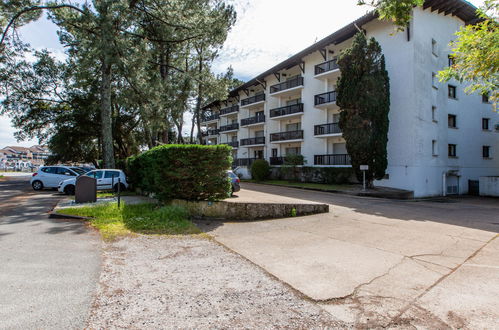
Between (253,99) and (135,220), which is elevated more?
(253,99)

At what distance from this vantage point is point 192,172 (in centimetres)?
860

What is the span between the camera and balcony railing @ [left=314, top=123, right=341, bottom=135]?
23.2 m

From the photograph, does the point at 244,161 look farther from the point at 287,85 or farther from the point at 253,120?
the point at 287,85

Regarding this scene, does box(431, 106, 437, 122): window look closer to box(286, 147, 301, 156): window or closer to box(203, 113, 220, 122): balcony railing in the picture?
box(286, 147, 301, 156): window

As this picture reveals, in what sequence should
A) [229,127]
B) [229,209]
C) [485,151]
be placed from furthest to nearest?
1. [229,127]
2. [485,151]
3. [229,209]

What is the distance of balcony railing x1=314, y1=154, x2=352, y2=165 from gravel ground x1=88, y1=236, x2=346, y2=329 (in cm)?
1964

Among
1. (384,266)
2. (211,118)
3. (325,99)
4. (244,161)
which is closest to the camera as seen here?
(384,266)

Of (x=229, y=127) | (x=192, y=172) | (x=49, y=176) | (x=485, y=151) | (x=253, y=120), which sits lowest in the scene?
(x=49, y=176)

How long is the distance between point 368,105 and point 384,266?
53.3 feet

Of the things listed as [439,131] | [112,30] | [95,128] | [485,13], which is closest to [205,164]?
[485,13]

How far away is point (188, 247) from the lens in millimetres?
5527

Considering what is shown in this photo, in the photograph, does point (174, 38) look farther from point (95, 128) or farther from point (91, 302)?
point (91, 302)

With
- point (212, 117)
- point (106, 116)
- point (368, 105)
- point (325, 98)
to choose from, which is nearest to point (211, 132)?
point (212, 117)

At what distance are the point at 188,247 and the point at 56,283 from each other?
92.4 inches
